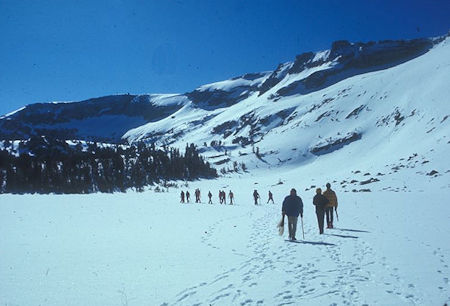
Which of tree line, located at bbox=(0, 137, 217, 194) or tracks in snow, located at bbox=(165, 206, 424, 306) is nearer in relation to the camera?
tracks in snow, located at bbox=(165, 206, 424, 306)

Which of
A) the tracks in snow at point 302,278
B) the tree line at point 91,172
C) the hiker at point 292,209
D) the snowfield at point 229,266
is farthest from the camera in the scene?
the tree line at point 91,172

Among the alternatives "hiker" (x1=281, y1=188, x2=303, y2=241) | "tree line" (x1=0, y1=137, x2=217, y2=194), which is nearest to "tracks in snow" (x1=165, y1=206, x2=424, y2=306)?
"hiker" (x1=281, y1=188, x2=303, y2=241)

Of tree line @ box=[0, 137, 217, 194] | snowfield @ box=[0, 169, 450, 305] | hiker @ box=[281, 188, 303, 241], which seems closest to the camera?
snowfield @ box=[0, 169, 450, 305]

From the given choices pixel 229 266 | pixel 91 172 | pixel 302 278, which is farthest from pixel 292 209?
pixel 91 172

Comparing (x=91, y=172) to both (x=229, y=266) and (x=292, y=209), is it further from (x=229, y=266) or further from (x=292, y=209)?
(x=229, y=266)

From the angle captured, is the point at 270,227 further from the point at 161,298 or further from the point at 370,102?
the point at 370,102

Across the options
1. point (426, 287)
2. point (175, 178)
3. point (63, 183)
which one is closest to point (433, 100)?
point (175, 178)

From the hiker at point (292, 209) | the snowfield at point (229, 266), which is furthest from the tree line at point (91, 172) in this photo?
the hiker at point (292, 209)

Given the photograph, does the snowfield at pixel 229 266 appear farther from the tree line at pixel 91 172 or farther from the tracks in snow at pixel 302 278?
the tree line at pixel 91 172

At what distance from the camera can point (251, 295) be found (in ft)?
23.1

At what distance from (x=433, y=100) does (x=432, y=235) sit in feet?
409

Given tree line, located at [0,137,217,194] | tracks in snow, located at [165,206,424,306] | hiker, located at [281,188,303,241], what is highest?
tree line, located at [0,137,217,194]

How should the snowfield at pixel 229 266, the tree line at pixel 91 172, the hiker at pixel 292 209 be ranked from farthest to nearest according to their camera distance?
the tree line at pixel 91 172, the hiker at pixel 292 209, the snowfield at pixel 229 266

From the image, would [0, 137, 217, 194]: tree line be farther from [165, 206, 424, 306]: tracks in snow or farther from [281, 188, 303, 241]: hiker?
[165, 206, 424, 306]: tracks in snow
